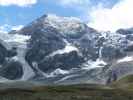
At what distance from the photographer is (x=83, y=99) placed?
517 feet

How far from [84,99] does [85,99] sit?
610mm

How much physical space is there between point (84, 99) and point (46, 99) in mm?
14398

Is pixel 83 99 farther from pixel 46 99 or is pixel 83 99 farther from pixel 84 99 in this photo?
pixel 46 99

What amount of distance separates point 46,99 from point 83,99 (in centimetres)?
1458

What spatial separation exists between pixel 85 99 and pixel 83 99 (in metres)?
0.69

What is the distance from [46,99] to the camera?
488 feet

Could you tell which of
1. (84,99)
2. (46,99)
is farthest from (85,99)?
(46,99)

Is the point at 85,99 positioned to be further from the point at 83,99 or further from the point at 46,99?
the point at 46,99

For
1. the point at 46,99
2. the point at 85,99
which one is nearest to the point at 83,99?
the point at 85,99

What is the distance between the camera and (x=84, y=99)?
514ft

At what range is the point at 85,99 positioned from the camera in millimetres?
157250

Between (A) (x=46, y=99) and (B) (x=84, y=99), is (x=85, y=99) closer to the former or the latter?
(B) (x=84, y=99)
